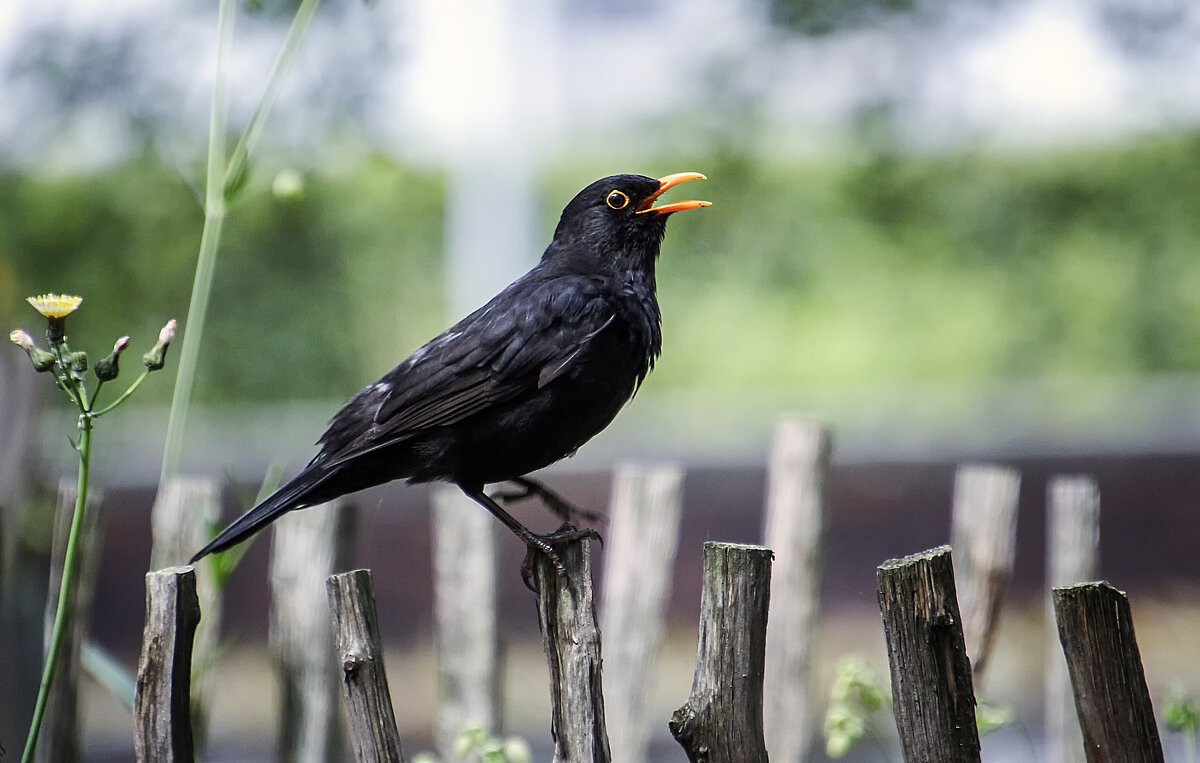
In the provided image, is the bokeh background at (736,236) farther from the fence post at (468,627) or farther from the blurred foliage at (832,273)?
the fence post at (468,627)

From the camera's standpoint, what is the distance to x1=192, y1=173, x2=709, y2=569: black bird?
99.3 inches

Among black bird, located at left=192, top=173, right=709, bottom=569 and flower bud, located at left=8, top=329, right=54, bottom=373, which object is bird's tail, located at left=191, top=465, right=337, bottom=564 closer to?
black bird, located at left=192, top=173, right=709, bottom=569

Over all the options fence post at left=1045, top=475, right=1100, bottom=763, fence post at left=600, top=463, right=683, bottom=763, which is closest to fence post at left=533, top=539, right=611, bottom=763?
fence post at left=600, top=463, right=683, bottom=763

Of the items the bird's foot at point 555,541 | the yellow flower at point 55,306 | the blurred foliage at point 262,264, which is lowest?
the bird's foot at point 555,541

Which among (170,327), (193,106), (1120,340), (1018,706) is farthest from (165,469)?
(1120,340)

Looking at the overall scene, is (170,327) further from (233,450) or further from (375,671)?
(233,450)

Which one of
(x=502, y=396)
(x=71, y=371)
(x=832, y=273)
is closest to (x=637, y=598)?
(x=502, y=396)

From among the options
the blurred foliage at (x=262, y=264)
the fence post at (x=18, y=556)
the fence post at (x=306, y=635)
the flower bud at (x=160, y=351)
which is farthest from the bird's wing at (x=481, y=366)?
the blurred foliage at (x=262, y=264)

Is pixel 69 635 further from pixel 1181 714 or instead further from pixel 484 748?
pixel 1181 714

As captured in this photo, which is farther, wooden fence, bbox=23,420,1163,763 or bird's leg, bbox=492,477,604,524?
bird's leg, bbox=492,477,604,524

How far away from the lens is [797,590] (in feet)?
10.1

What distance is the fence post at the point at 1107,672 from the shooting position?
1722 mm

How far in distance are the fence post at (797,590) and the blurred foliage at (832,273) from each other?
520 cm

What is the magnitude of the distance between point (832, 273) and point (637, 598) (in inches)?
235
